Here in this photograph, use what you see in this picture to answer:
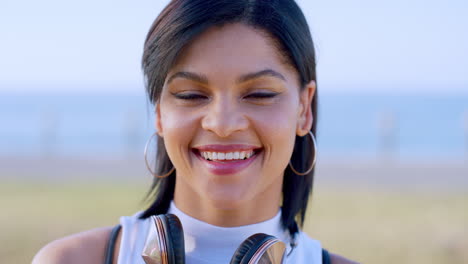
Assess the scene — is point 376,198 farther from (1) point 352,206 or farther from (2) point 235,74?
(2) point 235,74

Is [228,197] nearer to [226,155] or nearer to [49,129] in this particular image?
[226,155]

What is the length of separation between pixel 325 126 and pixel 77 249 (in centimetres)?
3490

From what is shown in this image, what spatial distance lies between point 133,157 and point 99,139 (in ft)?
48.9

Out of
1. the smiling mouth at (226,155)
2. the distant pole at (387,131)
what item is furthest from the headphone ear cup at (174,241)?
the distant pole at (387,131)

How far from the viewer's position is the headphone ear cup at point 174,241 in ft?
7.48

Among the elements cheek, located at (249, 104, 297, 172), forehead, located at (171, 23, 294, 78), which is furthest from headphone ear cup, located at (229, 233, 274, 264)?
forehead, located at (171, 23, 294, 78)

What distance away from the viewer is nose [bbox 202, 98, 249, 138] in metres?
2.30

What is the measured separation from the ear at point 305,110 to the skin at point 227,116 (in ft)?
0.46

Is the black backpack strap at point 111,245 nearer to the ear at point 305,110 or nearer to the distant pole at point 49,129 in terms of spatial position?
the ear at point 305,110

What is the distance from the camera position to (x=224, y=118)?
7.56 feet

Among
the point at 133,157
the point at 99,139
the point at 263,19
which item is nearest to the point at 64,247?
the point at 263,19

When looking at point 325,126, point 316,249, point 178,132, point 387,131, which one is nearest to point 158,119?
point 178,132

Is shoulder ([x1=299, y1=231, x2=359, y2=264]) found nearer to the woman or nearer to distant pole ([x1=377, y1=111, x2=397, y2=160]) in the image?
the woman

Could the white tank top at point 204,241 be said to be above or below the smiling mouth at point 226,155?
below
